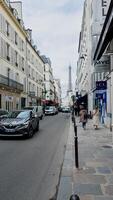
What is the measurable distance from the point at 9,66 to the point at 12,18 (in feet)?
21.3

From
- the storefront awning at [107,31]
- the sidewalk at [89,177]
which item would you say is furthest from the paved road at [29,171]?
the storefront awning at [107,31]

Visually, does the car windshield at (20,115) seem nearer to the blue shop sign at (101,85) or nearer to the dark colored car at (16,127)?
the dark colored car at (16,127)

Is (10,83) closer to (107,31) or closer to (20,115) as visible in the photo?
(20,115)

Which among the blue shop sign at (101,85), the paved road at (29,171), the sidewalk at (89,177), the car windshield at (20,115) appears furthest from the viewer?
the blue shop sign at (101,85)

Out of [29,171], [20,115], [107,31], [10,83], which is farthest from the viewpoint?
[10,83]

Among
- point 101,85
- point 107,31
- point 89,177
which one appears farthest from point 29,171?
point 101,85

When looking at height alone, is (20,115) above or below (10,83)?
below

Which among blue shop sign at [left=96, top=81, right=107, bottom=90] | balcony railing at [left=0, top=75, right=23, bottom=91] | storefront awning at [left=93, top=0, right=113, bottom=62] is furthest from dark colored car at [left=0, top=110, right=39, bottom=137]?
balcony railing at [left=0, top=75, right=23, bottom=91]

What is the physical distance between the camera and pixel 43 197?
5750 mm

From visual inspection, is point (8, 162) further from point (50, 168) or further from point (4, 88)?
point (4, 88)

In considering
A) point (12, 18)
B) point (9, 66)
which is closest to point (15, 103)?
point (9, 66)

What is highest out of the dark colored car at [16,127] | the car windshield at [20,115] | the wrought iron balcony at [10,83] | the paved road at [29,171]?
the wrought iron balcony at [10,83]

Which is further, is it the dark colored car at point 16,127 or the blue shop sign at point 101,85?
the blue shop sign at point 101,85

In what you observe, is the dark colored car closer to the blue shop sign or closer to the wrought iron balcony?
the blue shop sign
